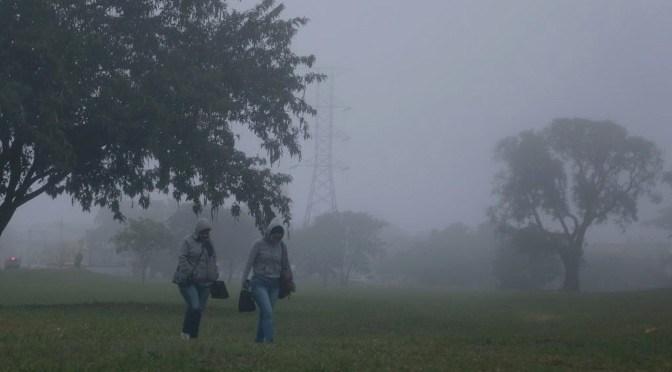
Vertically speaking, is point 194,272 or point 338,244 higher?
point 338,244

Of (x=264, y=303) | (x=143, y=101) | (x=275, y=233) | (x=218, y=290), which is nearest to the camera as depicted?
(x=264, y=303)

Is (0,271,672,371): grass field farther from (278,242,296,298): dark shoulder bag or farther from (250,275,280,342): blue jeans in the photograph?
(278,242,296,298): dark shoulder bag

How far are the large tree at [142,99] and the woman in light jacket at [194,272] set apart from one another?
10.1 metres

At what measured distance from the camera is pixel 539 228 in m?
60.8

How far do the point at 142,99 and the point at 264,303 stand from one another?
12228 mm

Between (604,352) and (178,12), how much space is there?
17.0m

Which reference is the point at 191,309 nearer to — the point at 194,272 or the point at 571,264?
the point at 194,272

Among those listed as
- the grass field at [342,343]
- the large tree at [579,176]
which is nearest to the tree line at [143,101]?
the grass field at [342,343]

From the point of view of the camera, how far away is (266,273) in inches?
488

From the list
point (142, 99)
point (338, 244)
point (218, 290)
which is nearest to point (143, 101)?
point (142, 99)

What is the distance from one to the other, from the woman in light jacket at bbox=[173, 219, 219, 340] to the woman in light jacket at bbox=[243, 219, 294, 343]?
2.02 feet

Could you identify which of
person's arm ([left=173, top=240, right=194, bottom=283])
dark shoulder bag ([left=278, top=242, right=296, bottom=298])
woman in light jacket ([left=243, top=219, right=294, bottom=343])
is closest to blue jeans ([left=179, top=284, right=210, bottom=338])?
person's arm ([left=173, top=240, right=194, bottom=283])

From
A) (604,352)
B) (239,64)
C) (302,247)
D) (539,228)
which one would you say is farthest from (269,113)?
(302,247)

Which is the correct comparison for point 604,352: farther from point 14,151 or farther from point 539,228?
point 539,228
